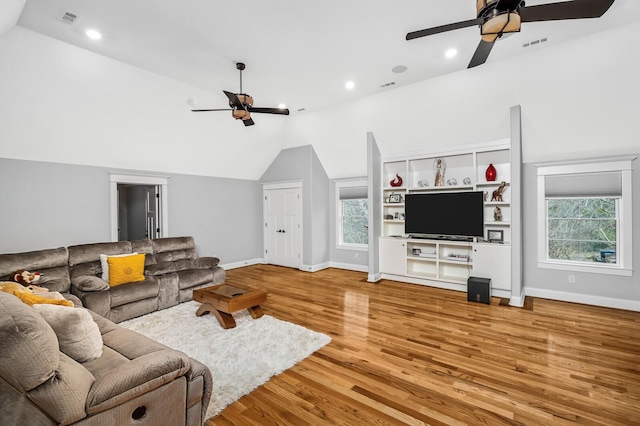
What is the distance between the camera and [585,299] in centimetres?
443

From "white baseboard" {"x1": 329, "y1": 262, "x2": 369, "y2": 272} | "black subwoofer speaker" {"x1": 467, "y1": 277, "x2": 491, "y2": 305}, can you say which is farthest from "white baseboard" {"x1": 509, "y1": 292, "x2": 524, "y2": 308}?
"white baseboard" {"x1": 329, "y1": 262, "x2": 369, "y2": 272}

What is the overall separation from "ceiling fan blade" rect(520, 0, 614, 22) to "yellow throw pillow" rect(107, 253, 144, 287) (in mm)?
5199

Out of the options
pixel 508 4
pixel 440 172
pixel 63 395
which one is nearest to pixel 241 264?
pixel 440 172

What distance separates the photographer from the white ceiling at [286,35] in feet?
9.99

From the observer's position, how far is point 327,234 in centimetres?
742

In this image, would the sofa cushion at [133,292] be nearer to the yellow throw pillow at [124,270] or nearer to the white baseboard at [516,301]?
the yellow throw pillow at [124,270]

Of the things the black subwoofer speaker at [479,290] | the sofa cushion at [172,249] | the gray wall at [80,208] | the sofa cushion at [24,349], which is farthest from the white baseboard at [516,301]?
the gray wall at [80,208]

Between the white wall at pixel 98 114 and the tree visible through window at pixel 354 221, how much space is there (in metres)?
2.82

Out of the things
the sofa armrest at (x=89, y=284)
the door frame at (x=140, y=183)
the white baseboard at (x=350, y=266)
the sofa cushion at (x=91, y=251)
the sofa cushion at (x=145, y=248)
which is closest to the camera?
the sofa armrest at (x=89, y=284)

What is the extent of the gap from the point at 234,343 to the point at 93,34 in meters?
3.90

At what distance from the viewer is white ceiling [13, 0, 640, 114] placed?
9.99 feet

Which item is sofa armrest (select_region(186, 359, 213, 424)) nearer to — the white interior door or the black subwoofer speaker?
the black subwoofer speaker

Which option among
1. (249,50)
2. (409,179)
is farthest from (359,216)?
(249,50)

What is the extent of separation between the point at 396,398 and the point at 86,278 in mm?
3867
